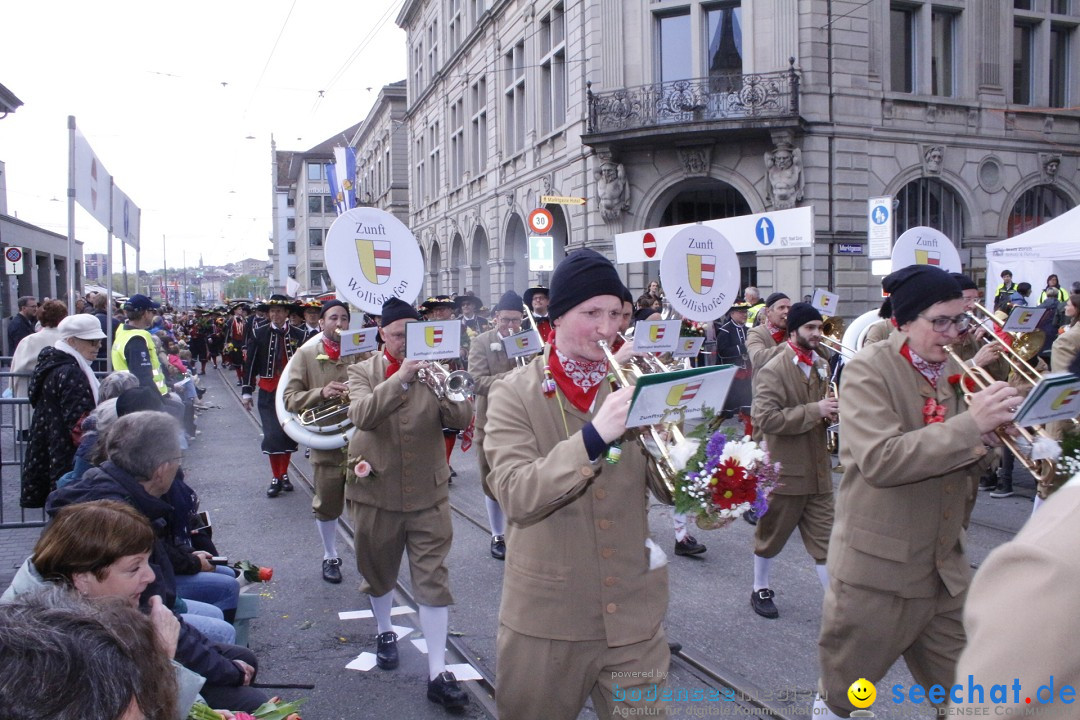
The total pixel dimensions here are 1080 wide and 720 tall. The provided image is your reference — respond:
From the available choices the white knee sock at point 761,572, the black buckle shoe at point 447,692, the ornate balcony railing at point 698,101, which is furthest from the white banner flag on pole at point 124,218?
the ornate balcony railing at point 698,101

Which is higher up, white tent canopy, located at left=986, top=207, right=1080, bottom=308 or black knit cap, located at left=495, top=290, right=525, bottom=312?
white tent canopy, located at left=986, top=207, right=1080, bottom=308

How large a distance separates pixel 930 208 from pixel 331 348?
1893 centimetres

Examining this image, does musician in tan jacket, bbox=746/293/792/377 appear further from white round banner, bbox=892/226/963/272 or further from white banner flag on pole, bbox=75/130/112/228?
white banner flag on pole, bbox=75/130/112/228

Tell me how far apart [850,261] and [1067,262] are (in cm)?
478

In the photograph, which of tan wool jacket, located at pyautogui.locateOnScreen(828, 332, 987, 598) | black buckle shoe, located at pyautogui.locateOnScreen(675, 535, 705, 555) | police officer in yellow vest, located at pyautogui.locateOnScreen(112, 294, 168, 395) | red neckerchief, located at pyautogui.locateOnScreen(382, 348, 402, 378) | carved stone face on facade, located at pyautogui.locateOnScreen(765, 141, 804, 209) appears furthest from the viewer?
carved stone face on facade, located at pyautogui.locateOnScreen(765, 141, 804, 209)

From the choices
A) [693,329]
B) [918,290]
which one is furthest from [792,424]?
[693,329]

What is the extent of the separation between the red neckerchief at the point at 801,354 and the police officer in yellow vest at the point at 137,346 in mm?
6029

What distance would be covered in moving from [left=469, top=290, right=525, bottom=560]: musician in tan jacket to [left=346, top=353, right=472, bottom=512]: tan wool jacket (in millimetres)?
1602

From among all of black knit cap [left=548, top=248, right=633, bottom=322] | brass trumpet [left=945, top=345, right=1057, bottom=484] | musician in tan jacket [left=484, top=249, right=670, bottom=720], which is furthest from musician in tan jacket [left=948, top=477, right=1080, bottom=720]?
brass trumpet [left=945, top=345, right=1057, bottom=484]

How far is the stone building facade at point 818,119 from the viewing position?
1934 centimetres

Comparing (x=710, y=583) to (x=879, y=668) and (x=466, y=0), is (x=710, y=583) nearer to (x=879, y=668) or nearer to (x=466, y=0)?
(x=879, y=668)

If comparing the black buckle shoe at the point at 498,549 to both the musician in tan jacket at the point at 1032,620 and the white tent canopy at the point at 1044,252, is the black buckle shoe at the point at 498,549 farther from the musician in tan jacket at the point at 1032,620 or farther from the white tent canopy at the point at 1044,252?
the white tent canopy at the point at 1044,252

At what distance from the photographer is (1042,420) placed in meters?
2.88

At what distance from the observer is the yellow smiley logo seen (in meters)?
3.18
